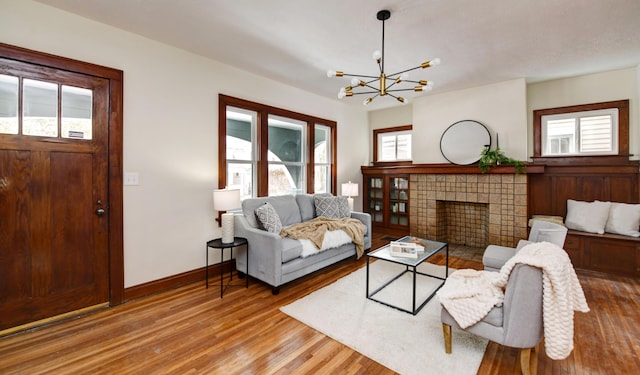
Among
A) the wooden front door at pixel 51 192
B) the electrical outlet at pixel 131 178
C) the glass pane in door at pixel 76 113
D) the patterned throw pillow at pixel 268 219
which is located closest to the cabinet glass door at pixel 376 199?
the patterned throw pillow at pixel 268 219

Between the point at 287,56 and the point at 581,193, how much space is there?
4.46m

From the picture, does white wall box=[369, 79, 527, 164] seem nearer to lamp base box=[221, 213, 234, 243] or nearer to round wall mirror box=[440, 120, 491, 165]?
round wall mirror box=[440, 120, 491, 165]

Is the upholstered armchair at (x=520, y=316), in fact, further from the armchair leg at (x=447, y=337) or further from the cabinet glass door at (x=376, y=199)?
the cabinet glass door at (x=376, y=199)

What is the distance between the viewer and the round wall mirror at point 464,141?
4.39m

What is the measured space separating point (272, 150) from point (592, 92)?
4.63 metres

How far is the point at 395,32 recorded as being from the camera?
2703 mm

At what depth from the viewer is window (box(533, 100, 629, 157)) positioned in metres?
3.64

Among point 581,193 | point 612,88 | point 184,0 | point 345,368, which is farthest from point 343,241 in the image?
point 612,88

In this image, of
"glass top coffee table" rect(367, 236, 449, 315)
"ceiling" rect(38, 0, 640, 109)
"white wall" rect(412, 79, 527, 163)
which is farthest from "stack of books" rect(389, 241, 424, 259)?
"white wall" rect(412, 79, 527, 163)

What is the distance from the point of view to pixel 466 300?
1.77 m

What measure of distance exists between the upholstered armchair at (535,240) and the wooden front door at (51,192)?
3.74 meters

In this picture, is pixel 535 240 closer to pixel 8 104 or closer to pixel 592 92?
pixel 592 92

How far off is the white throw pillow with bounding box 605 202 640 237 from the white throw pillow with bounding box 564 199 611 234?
0.06 m

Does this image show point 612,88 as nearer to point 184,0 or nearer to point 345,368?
point 345,368
